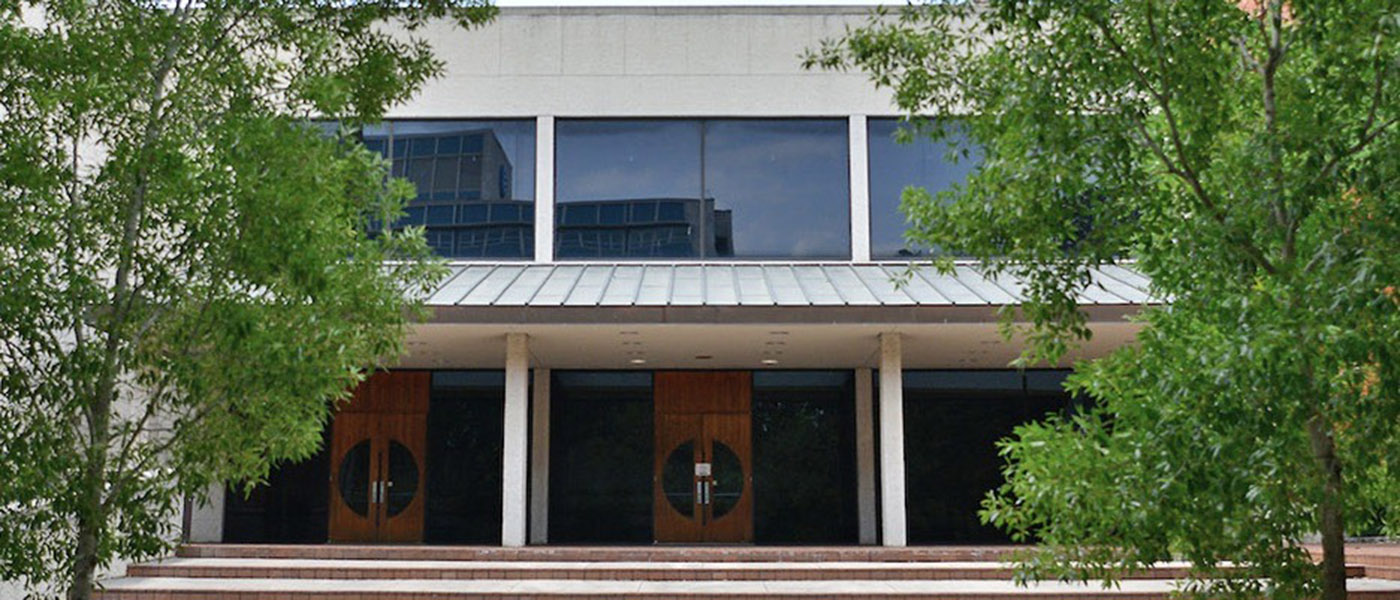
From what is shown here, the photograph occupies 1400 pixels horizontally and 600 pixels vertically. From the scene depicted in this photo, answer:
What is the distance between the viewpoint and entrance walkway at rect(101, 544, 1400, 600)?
38.7 ft

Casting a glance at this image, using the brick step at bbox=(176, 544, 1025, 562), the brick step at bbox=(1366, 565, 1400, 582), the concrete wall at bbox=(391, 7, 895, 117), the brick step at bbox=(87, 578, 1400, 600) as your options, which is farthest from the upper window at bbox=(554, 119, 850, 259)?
the brick step at bbox=(1366, 565, 1400, 582)

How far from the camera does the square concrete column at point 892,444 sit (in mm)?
15172

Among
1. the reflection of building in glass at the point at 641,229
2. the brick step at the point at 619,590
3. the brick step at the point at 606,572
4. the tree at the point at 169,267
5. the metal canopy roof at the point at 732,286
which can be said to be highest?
the reflection of building in glass at the point at 641,229

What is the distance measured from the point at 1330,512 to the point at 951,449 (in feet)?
43.0

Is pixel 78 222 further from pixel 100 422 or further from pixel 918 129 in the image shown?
pixel 918 129

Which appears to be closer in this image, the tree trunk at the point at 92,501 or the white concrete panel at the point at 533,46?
the tree trunk at the point at 92,501

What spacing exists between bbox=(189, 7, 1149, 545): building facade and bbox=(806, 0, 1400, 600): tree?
38.6ft

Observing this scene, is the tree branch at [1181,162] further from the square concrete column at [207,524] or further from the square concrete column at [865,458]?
the square concrete column at [207,524]

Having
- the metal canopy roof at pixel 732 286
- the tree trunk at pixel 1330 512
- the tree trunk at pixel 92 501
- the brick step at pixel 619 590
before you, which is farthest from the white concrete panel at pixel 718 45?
the tree trunk at pixel 1330 512

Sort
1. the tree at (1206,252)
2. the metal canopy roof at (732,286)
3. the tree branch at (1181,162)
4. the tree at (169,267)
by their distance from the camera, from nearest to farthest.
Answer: the tree at (1206,252) < the tree branch at (1181,162) < the tree at (169,267) < the metal canopy roof at (732,286)

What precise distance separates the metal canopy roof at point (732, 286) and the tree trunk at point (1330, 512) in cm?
767

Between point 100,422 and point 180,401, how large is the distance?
1.20 ft

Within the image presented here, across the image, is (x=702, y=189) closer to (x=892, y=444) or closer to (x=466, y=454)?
(x=892, y=444)

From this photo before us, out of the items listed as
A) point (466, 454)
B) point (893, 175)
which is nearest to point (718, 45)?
point (893, 175)
